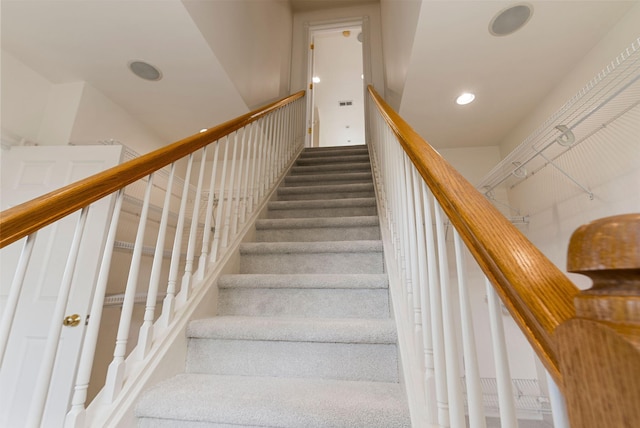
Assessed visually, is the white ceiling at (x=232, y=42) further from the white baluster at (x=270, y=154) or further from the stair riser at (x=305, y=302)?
the stair riser at (x=305, y=302)

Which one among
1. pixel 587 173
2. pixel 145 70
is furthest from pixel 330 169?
pixel 587 173

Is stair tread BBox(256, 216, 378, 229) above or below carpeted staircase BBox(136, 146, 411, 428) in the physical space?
above

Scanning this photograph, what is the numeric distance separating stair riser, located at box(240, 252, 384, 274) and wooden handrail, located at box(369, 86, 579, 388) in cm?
105

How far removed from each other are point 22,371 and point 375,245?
6.44 feet

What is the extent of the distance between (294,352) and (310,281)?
0.34m

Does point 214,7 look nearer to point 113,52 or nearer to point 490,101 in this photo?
point 113,52

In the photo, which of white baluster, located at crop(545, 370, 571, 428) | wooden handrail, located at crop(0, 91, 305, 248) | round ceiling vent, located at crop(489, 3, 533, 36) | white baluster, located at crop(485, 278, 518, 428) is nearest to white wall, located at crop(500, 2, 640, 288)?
round ceiling vent, located at crop(489, 3, 533, 36)

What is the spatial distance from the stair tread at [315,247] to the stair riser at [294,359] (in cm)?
61

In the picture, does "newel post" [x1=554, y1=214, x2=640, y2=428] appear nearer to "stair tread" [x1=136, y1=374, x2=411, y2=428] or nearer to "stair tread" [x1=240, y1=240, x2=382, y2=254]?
"stair tread" [x1=136, y1=374, x2=411, y2=428]

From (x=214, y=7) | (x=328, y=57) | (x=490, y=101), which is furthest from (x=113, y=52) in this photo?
(x=328, y=57)

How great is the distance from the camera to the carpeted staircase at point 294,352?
88 cm

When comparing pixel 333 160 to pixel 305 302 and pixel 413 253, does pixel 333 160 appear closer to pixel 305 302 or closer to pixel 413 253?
pixel 305 302

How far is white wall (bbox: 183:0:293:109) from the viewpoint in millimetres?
2049

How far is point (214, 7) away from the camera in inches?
81.0
